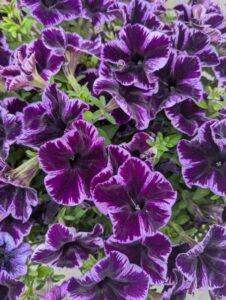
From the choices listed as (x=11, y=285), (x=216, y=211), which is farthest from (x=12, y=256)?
(x=216, y=211)

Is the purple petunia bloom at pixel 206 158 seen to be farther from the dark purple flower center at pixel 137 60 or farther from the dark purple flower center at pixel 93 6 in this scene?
the dark purple flower center at pixel 93 6

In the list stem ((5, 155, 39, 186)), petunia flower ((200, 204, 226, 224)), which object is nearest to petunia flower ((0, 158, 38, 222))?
stem ((5, 155, 39, 186))

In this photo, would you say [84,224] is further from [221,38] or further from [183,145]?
[221,38]

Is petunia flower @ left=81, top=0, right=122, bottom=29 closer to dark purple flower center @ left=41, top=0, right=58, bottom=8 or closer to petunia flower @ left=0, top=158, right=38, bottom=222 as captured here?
dark purple flower center @ left=41, top=0, right=58, bottom=8

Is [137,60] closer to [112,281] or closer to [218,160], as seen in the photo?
[218,160]

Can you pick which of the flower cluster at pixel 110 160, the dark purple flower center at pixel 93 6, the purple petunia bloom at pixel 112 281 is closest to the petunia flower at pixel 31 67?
the flower cluster at pixel 110 160

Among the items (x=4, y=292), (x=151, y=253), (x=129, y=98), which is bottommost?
(x=4, y=292)
